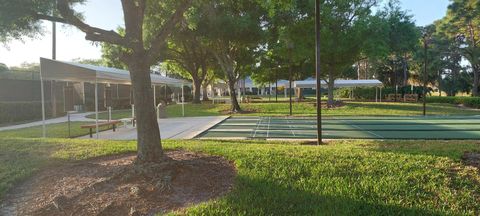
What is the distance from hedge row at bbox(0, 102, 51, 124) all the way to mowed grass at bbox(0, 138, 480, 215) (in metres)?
13.9

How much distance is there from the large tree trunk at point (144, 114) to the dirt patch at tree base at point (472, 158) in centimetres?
496

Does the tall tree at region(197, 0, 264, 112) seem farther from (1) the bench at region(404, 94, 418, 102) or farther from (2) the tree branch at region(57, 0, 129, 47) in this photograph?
(1) the bench at region(404, 94, 418, 102)

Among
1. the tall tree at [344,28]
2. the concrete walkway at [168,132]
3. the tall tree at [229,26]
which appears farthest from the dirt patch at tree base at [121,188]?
the tall tree at [344,28]

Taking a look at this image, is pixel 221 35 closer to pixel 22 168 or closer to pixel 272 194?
pixel 22 168

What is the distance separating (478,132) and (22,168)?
14453 millimetres

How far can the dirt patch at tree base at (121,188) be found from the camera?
197 inches

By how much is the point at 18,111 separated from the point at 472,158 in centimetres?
2090

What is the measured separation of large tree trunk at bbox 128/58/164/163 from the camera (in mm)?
6375

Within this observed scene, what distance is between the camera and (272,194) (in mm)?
5109

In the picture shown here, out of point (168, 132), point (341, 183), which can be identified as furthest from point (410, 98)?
point (341, 183)

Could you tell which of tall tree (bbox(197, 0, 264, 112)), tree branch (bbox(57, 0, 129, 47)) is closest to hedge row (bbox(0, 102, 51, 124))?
tall tree (bbox(197, 0, 264, 112))

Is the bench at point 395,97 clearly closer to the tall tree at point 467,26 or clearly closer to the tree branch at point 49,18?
the tall tree at point 467,26

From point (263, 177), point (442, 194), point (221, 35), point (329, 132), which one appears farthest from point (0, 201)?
point (221, 35)

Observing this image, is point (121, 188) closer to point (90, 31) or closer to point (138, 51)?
point (138, 51)
